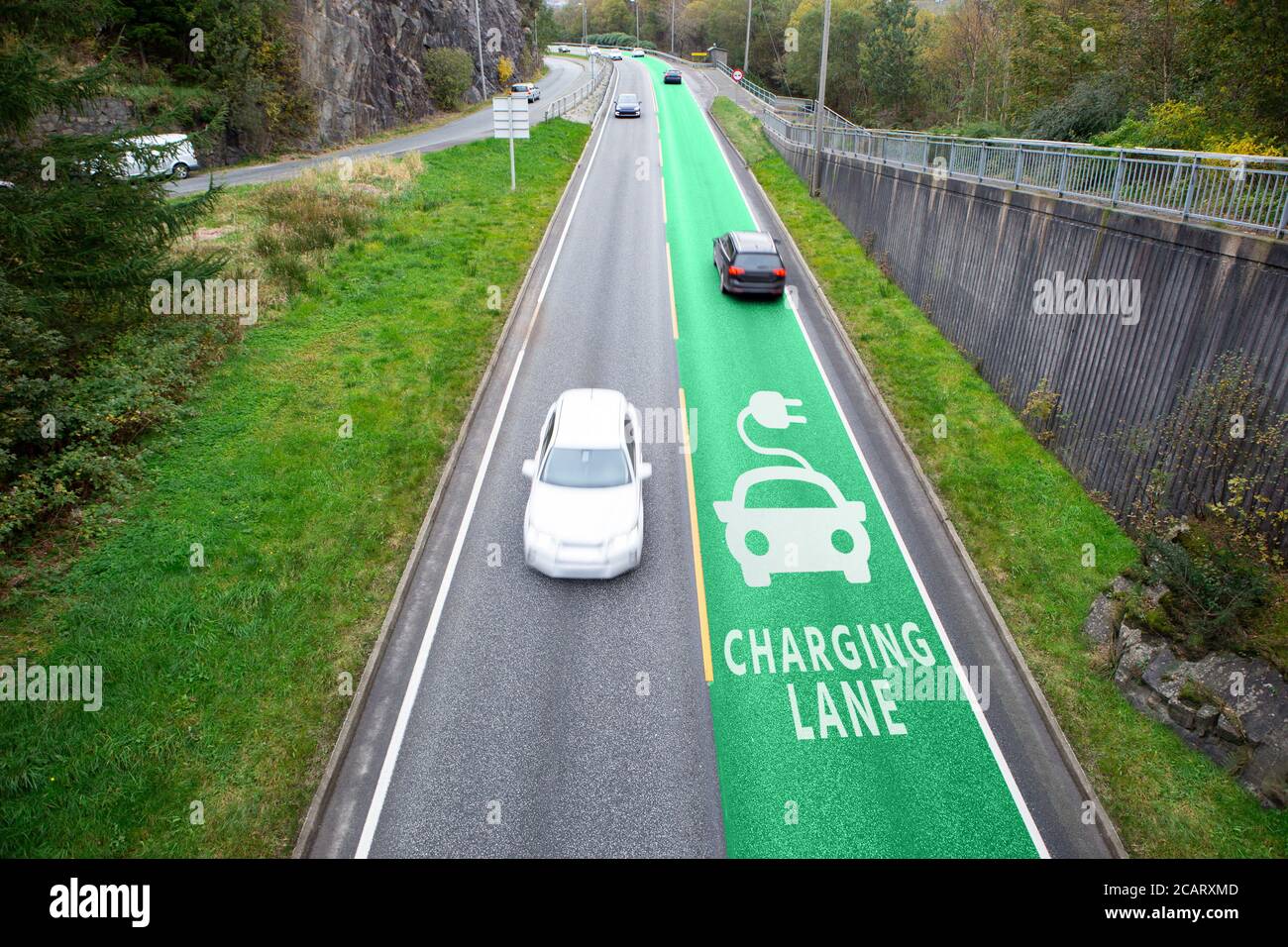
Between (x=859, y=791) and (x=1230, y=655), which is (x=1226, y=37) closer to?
(x=1230, y=655)

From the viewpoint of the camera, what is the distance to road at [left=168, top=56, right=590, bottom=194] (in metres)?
30.4

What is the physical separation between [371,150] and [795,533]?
121 feet

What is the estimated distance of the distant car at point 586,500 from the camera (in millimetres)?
10219

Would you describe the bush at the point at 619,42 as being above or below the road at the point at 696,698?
above

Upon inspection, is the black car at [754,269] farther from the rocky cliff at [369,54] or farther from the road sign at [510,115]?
the rocky cliff at [369,54]

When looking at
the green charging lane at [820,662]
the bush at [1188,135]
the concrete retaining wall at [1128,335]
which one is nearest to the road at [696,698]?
the green charging lane at [820,662]

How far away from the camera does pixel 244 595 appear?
9828 millimetres

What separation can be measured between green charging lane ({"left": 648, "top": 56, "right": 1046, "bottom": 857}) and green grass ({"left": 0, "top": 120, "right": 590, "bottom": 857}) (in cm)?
484

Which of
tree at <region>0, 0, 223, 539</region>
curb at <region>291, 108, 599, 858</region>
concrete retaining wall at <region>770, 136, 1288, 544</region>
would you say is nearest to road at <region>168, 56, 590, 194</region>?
tree at <region>0, 0, 223, 539</region>

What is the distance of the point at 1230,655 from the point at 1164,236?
20.5 ft

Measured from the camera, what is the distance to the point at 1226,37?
45.1 feet

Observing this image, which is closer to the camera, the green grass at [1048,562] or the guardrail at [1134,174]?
the green grass at [1048,562]

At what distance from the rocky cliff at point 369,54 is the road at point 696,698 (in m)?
34.3

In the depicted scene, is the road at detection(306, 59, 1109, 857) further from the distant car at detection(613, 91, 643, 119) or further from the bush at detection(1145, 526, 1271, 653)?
the distant car at detection(613, 91, 643, 119)
